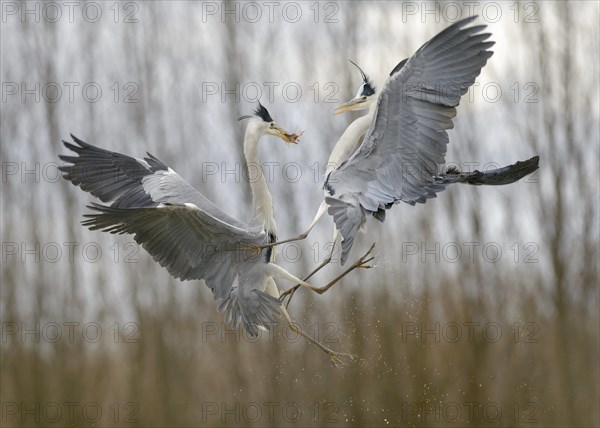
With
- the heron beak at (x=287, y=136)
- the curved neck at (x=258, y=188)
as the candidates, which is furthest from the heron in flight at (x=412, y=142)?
the curved neck at (x=258, y=188)

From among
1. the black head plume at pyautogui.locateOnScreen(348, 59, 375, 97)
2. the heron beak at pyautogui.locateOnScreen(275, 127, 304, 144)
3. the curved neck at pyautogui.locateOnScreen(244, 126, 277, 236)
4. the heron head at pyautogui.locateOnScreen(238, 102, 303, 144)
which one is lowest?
the curved neck at pyautogui.locateOnScreen(244, 126, 277, 236)

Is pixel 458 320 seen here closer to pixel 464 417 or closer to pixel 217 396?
pixel 464 417

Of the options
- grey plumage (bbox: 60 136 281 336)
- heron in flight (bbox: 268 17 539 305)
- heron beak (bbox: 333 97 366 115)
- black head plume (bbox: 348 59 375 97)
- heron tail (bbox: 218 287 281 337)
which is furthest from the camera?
black head plume (bbox: 348 59 375 97)

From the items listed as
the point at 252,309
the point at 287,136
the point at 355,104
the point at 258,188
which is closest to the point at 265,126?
the point at 287,136

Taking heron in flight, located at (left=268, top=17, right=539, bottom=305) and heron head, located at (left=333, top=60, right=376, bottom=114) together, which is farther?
heron head, located at (left=333, top=60, right=376, bottom=114)

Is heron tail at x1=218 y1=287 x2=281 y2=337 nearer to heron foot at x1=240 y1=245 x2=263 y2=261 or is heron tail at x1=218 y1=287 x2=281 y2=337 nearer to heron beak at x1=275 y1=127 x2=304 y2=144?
heron foot at x1=240 y1=245 x2=263 y2=261

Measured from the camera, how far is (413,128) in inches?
199

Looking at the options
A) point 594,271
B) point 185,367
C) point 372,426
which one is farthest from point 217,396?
point 594,271

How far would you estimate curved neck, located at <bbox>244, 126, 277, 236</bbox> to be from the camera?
211 inches

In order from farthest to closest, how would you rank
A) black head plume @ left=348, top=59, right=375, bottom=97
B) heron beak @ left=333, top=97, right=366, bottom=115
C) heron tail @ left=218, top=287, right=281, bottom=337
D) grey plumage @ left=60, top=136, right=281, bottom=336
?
1. black head plume @ left=348, top=59, right=375, bottom=97
2. heron beak @ left=333, top=97, right=366, bottom=115
3. heron tail @ left=218, top=287, right=281, bottom=337
4. grey plumage @ left=60, top=136, right=281, bottom=336

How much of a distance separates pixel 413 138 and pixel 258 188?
86cm

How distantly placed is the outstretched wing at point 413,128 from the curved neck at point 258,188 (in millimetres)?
408

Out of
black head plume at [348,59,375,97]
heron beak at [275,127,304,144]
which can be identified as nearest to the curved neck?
heron beak at [275,127,304,144]

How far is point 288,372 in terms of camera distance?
11.0m
